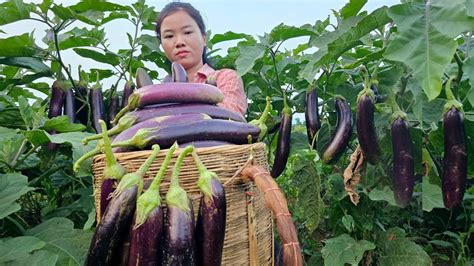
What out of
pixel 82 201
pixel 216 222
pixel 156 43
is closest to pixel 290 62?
pixel 156 43

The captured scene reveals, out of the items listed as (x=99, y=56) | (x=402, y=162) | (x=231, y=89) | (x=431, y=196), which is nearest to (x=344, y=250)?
(x=431, y=196)

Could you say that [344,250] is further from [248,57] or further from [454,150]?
[248,57]

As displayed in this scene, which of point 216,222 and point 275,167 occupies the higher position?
point 216,222

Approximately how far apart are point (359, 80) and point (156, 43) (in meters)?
0.82

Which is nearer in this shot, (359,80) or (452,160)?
(452,160)

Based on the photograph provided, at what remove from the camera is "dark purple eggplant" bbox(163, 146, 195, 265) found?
0.87 m

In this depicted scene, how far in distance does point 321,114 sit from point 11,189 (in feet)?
3.65

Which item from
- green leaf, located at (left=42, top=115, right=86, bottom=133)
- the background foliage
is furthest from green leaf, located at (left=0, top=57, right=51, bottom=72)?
green leaf, located at (left=42, top=115, right=86, bottom=133)

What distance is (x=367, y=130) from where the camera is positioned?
4.64 feet

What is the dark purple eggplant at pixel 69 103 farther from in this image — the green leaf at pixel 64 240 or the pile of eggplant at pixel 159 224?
the pile of eggplant at pixel 159 224

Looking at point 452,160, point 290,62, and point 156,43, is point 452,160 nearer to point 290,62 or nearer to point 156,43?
point 290,62

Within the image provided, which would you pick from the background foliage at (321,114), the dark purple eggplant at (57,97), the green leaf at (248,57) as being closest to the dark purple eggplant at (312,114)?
the background foliage at (321,114)

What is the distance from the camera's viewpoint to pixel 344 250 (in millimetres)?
1635

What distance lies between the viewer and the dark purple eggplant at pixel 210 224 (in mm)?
918
